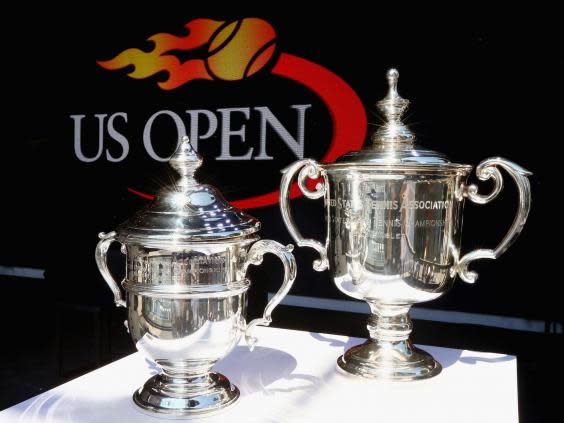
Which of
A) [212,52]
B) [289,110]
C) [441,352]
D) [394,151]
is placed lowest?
[441,352]

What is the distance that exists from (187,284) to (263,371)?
1.03 ft

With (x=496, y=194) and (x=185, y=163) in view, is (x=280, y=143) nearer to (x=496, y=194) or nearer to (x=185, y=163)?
(x=496, y=194)

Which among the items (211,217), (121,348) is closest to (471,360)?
(211,217)

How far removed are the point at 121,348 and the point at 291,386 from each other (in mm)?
2793

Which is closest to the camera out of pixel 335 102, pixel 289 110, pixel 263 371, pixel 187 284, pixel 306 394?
pixel 187 284

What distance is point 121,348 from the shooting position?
141 inches

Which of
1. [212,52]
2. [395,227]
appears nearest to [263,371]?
[395,227]

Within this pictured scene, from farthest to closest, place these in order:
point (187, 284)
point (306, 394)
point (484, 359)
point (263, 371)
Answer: point (484, 359)
point (263, 371)
point (306, 394)
point (187, 284)

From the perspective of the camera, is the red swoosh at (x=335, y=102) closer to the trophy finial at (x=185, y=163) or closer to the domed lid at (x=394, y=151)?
the domed lid at (x=394, y=151)

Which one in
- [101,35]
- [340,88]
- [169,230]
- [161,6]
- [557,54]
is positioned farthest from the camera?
[101,35]

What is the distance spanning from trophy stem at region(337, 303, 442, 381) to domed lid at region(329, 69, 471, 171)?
306 mm

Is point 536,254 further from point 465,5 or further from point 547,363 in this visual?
point 465,5

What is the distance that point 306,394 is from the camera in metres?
0.99

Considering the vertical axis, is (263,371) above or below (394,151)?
below
